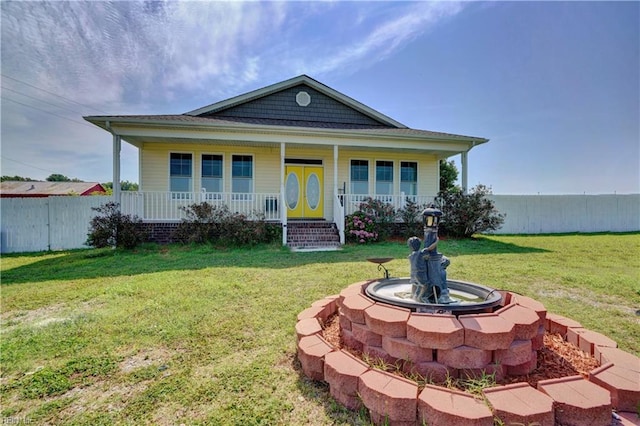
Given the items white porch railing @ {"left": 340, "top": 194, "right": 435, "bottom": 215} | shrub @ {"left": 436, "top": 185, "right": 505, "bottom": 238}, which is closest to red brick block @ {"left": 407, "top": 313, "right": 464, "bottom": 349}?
white porch railing @ {"left": 340, "top": 194, "right": 435, "bottom": 215}

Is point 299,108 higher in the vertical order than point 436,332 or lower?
higher

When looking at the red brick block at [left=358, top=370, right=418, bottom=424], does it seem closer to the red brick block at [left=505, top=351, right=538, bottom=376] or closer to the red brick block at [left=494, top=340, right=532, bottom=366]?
the red brick block at [left=494, top=340, right=532, bottom=366]

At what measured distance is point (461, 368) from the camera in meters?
1.89

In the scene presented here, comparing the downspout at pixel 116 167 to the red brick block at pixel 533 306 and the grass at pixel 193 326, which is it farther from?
the red brick block at pixel 533 306

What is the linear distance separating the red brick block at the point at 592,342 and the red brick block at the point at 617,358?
62mm

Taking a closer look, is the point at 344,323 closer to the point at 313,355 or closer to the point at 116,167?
the point at 313,355

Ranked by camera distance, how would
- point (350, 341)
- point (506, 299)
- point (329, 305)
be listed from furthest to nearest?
point (329, 305) < point (506, 299) < point (350, 341)

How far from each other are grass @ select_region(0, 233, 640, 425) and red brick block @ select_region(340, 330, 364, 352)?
16.7 inches

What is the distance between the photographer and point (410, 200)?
11008 millimetres

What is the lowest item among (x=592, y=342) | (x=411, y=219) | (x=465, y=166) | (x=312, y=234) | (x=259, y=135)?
(x=592, y=342)

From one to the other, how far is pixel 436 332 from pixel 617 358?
1.32 metres

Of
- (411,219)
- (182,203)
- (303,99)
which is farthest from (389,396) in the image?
(303,99)

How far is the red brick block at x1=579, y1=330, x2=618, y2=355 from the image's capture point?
2.20 metres

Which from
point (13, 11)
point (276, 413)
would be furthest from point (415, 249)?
point (13, 11)
